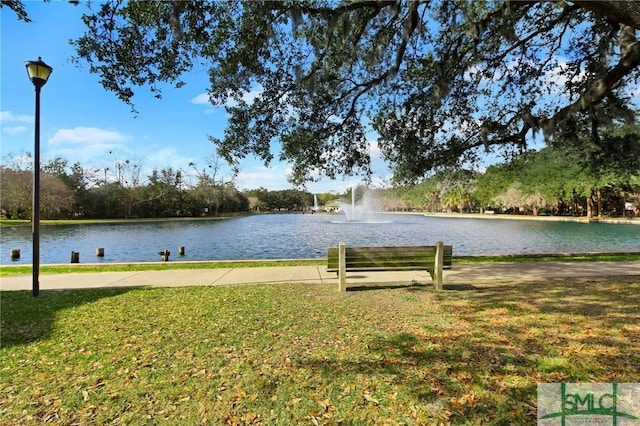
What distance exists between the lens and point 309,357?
3.19m

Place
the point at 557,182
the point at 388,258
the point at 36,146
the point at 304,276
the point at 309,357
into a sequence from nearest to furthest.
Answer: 1. the point at 309,357
2. the point at 388,258
3. the point at 36,146
4. the point at 304,276
5. the point at 557,182

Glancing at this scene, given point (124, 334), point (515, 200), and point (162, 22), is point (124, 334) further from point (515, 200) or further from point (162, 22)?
point (515, 200)

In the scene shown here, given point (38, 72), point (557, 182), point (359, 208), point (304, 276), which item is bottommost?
point (304, 276)

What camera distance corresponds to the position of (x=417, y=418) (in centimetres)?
226

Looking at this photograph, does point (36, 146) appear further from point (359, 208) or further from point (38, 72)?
point (359, 208)

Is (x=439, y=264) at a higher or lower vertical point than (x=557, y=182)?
lower

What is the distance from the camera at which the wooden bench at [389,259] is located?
19.3 ft

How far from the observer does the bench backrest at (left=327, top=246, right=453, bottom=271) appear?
19.4ft

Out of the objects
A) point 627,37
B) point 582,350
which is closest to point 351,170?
point 627,37

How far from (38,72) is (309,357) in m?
6.97

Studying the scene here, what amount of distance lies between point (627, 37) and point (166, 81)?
7.37 metres

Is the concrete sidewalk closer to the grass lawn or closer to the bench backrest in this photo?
the bench backrest

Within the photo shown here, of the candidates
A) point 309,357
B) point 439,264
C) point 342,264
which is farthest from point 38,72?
point 439,264

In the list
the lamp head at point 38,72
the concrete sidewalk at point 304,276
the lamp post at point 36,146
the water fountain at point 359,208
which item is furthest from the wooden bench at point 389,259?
the water fountain at point 359,208
